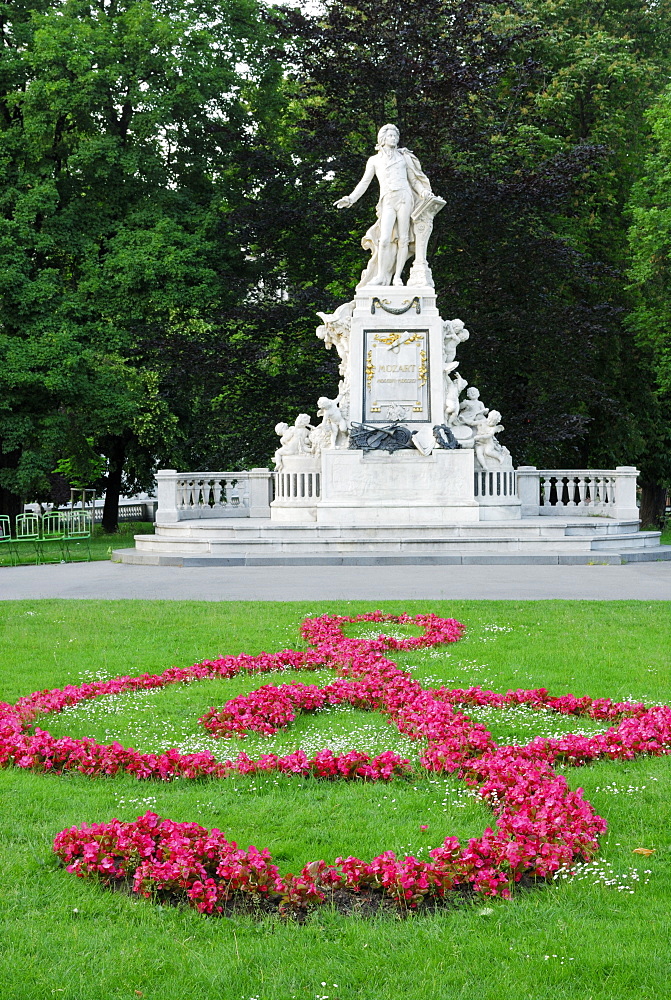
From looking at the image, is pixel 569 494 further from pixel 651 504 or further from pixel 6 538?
pixel 651 504

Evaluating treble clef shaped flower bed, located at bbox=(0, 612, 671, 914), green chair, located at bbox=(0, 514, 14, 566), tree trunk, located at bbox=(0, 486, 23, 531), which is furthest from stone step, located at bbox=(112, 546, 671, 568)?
tree trunk, located at bbox=(0, 486, 23, 531)

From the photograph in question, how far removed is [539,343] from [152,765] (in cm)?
2628

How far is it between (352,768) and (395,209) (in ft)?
59.6

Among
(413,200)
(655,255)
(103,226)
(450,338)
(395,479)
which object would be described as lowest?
(395,479)

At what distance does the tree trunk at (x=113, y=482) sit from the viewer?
102 feet

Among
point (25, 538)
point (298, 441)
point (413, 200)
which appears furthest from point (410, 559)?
point (413, 200)

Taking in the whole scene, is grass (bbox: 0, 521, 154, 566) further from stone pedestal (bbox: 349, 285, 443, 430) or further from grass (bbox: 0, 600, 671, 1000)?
grass (bbox: 0, 600, 671, 1000)

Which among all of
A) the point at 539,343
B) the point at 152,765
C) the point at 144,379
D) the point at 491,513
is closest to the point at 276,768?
the point at 152,765

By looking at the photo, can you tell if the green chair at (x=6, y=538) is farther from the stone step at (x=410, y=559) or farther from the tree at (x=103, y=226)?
the stone step at (x=410, y=559)

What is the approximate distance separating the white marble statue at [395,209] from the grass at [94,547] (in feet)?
26.2

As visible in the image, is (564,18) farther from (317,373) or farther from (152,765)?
(152,765)

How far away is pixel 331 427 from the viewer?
20.6 metres

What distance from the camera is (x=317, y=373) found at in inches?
1220

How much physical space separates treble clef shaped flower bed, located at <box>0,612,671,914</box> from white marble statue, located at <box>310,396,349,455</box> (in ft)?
38.1
